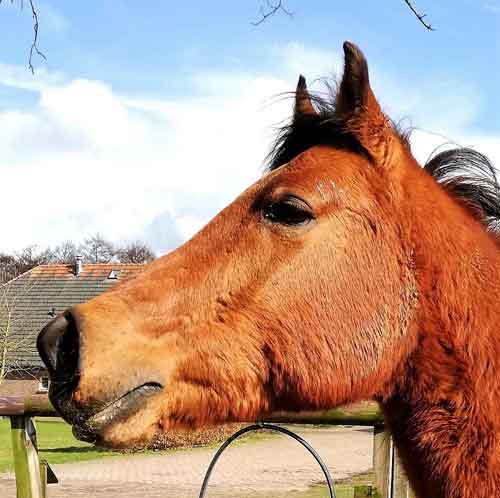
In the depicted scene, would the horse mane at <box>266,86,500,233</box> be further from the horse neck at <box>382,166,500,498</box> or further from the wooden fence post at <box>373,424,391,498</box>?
the wooden fence post at <box>373,424,391,498</box>

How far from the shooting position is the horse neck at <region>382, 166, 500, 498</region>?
2.19m

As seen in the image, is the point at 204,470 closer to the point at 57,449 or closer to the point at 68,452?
the point at 68,452

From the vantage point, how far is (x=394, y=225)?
2.37 m

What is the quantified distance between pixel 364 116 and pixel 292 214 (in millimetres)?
461

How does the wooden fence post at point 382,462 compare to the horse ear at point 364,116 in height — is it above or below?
below

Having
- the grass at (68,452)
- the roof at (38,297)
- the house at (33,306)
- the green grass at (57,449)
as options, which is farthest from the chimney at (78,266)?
the green grass at (57,449)

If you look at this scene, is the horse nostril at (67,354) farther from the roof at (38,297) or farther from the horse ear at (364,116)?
the roof at (38,297)

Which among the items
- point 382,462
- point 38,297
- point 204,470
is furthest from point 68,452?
point 38,297

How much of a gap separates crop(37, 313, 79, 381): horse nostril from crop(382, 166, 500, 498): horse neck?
1046mm

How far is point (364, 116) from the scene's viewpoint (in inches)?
96.8

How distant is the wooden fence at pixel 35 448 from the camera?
4297 mm

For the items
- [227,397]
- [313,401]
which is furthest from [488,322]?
[227,397]

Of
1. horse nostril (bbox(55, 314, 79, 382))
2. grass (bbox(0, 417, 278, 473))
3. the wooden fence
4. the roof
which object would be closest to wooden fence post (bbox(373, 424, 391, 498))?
the wooden fence

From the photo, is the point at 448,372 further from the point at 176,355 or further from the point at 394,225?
the point at 176,355
